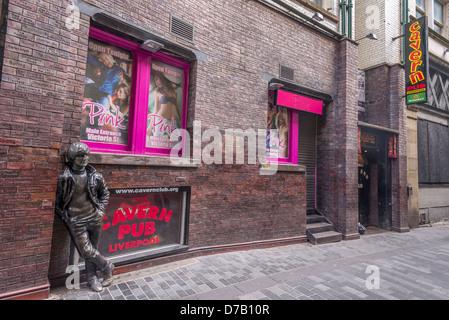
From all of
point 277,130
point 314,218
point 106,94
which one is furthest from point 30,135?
point 314,218

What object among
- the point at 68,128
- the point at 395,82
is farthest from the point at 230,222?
the point at 395,82

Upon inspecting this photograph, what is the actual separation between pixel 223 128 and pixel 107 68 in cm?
259

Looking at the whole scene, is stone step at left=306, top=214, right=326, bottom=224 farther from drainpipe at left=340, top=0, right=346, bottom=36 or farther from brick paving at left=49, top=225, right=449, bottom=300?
drainpipe at left=340, top=0, right=346, bottom=36

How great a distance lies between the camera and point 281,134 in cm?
743

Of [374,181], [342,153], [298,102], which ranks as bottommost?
[374,181]

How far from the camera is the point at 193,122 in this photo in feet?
17.4

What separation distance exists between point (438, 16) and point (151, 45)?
50.5ft

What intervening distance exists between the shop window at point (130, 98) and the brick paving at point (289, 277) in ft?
7.63

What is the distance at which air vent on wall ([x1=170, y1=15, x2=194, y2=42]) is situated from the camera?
5109 millimetres

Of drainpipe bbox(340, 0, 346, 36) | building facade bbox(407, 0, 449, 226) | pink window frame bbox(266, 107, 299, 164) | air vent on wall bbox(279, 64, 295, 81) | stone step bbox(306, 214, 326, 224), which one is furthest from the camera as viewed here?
building facade bbox(407, 0, 449, 226)

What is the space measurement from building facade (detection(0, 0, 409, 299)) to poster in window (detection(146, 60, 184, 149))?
23 millimetres

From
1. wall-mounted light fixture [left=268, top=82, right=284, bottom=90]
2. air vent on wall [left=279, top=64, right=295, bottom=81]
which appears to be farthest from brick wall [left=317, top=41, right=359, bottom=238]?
wall-mounted light fixture [left=268, top=82, right=284, bottom=90]

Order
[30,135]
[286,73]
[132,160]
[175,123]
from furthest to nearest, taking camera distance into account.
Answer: [286,73], [175,123], [132,160], [30,135]

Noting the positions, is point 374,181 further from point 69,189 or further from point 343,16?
point 69,189
